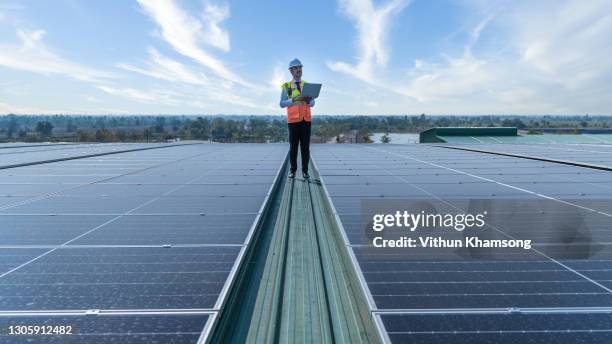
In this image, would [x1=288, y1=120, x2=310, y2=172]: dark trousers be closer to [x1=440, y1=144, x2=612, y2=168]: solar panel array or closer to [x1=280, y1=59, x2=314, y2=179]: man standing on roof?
[x1=280, y1=59, x2=314, y2=179]: man standing on roof

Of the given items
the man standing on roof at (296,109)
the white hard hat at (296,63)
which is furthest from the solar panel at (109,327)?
the white hard hat at (296,63)

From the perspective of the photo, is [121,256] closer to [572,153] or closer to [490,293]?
[490,293]

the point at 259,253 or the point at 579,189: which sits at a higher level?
the point at 579,189

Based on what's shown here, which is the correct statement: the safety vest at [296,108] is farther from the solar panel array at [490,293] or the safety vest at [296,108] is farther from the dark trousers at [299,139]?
the solar panel array at [490,293]

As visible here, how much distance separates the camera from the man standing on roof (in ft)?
27.2

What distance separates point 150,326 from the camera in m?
2.09

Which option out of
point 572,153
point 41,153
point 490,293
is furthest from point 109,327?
point 572,153

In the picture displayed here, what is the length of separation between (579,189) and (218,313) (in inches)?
253

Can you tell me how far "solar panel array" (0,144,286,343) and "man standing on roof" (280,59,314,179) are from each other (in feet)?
7.89

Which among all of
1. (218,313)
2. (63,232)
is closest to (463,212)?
(218,313)

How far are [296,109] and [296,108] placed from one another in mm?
24

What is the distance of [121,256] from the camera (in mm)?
3152

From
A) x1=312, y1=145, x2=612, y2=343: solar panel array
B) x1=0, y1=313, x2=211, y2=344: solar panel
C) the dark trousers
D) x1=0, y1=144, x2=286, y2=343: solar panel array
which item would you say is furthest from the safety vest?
x1=0, y1=313, x2=211, y2=344: solar panel

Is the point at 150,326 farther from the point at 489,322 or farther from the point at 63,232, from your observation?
the point at 63,232
